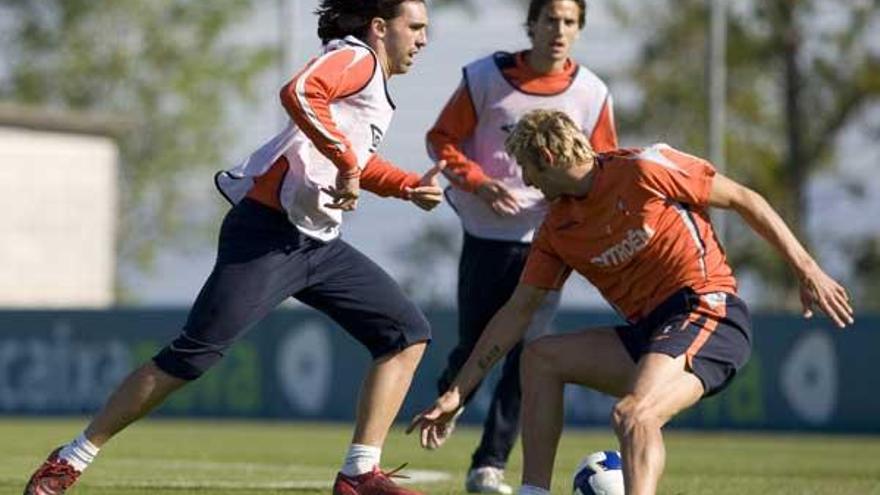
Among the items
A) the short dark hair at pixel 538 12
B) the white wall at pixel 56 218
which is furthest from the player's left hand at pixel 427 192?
the white wall at pixel 56 218

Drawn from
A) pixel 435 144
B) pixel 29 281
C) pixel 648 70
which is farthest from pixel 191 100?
pixel 435 144

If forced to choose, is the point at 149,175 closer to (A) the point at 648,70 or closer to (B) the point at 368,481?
(A) the point at 648,70

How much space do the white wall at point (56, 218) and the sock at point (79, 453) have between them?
94.3 feet

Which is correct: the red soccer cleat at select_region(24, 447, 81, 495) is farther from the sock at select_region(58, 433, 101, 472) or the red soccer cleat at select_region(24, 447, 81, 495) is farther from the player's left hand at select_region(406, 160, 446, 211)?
the player's left hand at select_region(406, 160, 446, 211)

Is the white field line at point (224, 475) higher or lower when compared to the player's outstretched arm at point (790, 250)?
lower

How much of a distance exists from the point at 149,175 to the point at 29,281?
1745cm

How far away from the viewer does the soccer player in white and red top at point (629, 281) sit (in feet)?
29.6

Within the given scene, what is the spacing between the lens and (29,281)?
39.3 metres

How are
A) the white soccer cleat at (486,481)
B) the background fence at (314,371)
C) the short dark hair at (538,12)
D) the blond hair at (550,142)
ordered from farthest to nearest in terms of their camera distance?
the background fence at (314,371), the short dark hair at (538,12), the white soccer cleat at (486,481), the blond hair at (550,142)

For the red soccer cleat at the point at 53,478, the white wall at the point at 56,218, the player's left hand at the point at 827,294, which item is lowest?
the white wall at the point at 56,218

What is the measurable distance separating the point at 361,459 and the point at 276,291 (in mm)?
762

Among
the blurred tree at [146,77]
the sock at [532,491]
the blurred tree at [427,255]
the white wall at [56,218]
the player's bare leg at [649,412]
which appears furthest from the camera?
the blurred tree at [146,77]

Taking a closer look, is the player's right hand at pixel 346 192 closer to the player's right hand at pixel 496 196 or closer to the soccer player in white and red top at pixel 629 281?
the soccer player in white and red top at pixel 629 281

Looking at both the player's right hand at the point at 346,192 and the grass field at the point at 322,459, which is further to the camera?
the grass field at the point at 322,459
